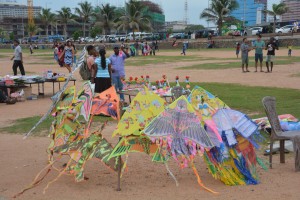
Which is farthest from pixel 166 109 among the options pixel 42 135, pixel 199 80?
pixel 199 80

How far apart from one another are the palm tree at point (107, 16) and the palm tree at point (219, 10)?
54.0ft

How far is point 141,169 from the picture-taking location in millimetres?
6203

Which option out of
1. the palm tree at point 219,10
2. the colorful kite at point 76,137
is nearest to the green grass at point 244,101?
the colorful kite at point 76,137

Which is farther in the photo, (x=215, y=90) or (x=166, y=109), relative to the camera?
(x=215, y=90)

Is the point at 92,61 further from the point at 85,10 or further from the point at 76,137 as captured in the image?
the point at 85,10

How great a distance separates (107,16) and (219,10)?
20.1 metres

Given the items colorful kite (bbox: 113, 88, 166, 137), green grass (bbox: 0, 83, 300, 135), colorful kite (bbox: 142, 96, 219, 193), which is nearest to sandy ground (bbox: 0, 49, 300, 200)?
A: colorful kite (bbox: 142, 96, 219, 193)

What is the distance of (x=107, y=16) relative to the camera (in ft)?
243

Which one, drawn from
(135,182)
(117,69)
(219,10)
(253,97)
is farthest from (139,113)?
(219,10)

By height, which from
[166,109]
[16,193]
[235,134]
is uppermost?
[166,109]

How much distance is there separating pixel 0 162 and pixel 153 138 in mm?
3004

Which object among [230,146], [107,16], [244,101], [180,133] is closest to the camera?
[180,133]

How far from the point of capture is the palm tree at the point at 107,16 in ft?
242

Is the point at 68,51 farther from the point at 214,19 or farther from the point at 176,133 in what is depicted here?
the point at 214,19
